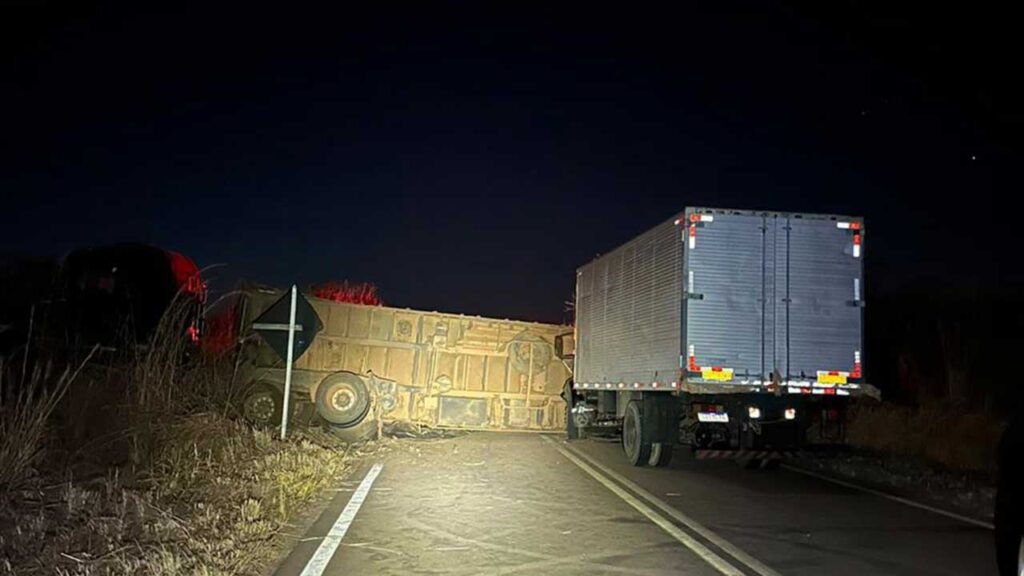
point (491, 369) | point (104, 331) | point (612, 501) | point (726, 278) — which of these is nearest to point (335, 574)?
point (612, 501)

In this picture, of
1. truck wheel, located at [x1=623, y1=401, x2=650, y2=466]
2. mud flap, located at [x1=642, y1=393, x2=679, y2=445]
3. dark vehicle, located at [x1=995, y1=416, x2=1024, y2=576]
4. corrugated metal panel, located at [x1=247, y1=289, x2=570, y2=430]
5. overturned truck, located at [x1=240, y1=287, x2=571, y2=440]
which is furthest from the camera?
corrugated metal panel, located at [x1=247, y1=289, x2=570, y2=430]

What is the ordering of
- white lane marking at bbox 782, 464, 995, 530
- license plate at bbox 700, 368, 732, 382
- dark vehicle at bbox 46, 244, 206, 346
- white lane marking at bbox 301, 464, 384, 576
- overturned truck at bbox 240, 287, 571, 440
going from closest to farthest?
white lane marking at bbox 301, 464, 384, 576
white lane marking at bbox 782, 464, 995, 530
license plate at bbox 700, 368, 732, 382
dark vehicle at bbox 46, 244, 206, 346
overturned truck at bbox 240, 287, 571, 440

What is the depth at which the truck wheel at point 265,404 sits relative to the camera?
65.8ft

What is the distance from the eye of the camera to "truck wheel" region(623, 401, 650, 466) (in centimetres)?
1550

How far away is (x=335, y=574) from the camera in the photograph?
7320 mm

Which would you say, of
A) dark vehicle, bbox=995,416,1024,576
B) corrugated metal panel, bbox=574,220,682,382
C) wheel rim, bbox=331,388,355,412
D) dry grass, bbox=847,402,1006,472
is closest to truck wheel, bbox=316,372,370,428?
wheel rim, bbox=331,388,355,412

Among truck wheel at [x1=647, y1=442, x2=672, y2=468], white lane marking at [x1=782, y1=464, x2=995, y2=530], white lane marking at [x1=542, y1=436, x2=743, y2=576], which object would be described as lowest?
white lane marking at [x1=542, y1=436, x2=743, y2=576]

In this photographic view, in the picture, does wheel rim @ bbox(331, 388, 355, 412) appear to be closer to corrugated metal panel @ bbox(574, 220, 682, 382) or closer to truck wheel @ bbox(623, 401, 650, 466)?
corrugated metal panel @ bbox(574, 220, 682, 382)

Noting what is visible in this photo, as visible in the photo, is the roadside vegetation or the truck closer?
the roadside vegetation

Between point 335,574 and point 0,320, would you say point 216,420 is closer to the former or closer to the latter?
point 0,320

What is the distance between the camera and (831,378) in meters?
14.0

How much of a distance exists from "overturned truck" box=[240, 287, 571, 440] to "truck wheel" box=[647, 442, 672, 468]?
700cm

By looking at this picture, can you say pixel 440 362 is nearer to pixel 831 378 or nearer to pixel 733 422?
pixel 733 422

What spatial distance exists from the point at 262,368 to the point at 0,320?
6406mm
